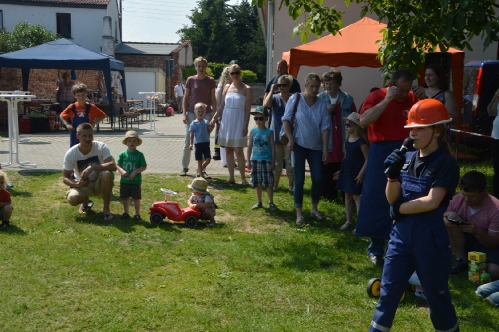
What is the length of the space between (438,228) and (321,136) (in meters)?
4.04

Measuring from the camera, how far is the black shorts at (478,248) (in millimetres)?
6211

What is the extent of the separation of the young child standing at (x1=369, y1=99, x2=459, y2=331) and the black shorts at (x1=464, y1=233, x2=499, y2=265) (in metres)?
2.24

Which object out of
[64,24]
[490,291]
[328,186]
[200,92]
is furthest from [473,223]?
[64,24]

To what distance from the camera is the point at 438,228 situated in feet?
13.7

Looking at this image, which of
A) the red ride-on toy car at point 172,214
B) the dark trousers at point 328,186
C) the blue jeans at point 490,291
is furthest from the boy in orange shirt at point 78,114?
the blue jeans at point 490,291

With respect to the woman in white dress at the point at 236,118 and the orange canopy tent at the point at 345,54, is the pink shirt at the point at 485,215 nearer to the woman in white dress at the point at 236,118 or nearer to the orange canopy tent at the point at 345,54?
the woman in white dress at the point at 236,118

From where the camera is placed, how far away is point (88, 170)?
8094 millimetres

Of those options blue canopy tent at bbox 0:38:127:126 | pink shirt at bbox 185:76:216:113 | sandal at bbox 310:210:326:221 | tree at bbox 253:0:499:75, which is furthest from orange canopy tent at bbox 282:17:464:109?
blue canopy tent at bbox 0:38:127:126

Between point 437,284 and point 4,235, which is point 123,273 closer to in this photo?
point 4,235

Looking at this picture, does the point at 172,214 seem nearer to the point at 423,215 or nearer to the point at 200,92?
the point at 200,92

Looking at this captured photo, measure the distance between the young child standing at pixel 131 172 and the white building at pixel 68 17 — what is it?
38.8 metres

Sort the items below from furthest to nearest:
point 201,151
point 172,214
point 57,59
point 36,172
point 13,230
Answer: point 57,59
point 36,172
point 201,151
point 172,214
point 13,230

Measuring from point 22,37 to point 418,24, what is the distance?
1403 inches

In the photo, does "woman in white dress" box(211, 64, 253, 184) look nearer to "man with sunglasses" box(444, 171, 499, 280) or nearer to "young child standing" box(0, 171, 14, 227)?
"young child standing" box(0, 171, 14, 227)
